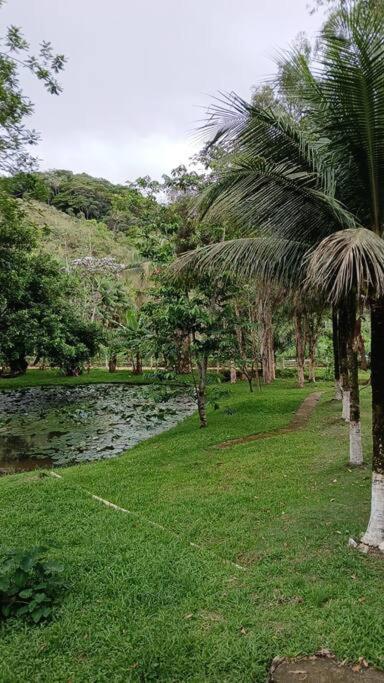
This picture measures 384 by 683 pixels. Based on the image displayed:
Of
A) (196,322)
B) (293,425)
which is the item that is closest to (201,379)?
(196,322)

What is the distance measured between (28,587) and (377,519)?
3.39m

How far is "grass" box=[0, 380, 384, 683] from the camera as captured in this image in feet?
10.2

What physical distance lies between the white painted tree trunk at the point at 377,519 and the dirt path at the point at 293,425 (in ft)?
17.2

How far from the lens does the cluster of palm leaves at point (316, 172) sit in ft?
12.7

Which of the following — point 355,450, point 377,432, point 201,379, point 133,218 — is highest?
point 133,218

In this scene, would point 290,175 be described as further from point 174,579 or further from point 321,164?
point 174,579

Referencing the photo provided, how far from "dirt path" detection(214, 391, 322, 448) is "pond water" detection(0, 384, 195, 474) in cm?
202

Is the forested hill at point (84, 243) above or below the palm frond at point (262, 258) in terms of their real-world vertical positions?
above

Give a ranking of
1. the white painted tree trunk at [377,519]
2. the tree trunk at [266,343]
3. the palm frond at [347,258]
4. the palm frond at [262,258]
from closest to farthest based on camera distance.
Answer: the palm frond at [347,258]
the white painted tree trunk at [377,519]
the palm frond at [262,258]
the tree trunk at [266,343]

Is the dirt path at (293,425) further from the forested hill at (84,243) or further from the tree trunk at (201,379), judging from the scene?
the forested hill at (84,243)

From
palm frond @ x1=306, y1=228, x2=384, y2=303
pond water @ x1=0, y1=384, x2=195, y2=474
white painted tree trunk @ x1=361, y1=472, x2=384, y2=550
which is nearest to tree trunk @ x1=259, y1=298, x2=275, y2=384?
pond water @ x1=0, y1=384, x2=195, y2=474

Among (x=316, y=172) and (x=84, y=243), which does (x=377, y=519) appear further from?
(x=84, y=243)

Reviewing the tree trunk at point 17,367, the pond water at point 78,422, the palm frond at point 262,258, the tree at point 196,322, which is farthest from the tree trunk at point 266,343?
the tree trunk at point 17,367

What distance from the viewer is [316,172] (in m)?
4.62
